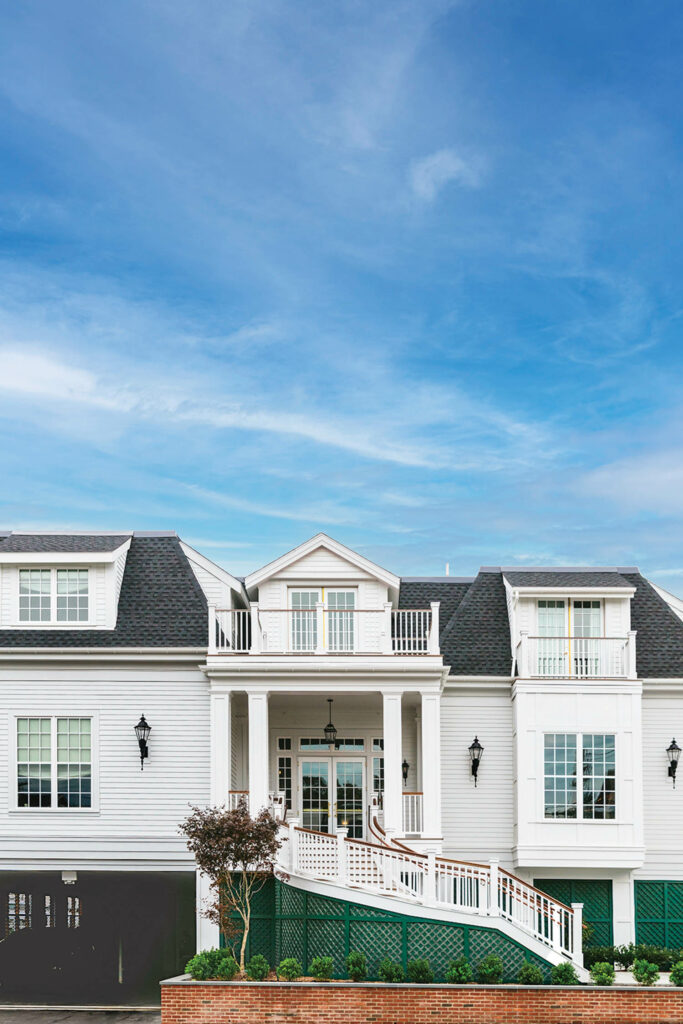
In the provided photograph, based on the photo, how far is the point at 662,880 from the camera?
25.5 meters

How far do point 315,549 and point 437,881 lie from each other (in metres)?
8.21

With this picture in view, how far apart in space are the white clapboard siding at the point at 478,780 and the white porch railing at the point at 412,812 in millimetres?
1700

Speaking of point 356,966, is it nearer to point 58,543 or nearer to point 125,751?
point 125,751

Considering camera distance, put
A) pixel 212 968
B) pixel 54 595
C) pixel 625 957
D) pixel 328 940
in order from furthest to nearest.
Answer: pixel 54 595 < pixel 625 957 < pixel 328 940 < pixel 212 968

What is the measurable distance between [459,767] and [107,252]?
50.4ft

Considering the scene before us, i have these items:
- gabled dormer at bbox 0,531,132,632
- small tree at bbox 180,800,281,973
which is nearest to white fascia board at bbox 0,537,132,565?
gabled dormer at bbox 0,531,132,632

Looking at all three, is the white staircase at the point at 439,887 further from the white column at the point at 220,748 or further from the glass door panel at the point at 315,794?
the glass door panel at the point at 315,794

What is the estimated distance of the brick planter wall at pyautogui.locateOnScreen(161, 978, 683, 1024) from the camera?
1934 cm

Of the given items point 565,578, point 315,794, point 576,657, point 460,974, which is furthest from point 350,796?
point 565,578

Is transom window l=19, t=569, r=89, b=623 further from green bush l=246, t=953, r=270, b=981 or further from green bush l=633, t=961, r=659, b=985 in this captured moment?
green bush l=633, t=961, r=659, b=985

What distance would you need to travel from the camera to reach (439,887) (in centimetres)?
2103

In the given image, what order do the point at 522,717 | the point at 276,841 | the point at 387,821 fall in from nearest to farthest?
the point at 276,841
the point at 387,821
the point at 522,717

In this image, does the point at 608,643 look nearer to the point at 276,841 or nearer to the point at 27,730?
the point at 276,841

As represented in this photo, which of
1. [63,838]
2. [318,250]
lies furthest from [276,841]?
[318,250]
